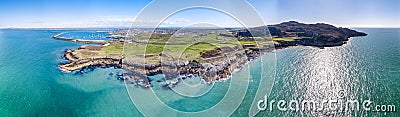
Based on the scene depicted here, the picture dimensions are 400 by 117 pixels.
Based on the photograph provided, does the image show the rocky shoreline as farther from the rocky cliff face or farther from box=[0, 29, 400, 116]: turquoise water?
the rocky cliff face

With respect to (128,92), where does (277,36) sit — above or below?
above

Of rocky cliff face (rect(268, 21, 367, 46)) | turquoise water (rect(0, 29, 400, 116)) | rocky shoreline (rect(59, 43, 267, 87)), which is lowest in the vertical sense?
turquoise water (rect(0, 29, 400, 116))

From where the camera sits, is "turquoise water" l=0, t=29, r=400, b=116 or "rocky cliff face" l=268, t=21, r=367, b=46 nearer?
"turquoise water" l=0, t=29, r=400, b=116

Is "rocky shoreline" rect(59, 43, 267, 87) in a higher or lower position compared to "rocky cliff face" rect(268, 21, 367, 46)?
lower

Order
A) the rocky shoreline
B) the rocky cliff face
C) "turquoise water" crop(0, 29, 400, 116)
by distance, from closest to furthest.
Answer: "turquoise water" crop(0, 29, 400, 116), the rocky shoreline, the rocky cliff face

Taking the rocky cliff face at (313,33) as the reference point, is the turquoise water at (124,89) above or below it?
below

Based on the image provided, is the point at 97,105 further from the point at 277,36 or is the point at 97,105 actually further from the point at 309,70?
the point at 277,36

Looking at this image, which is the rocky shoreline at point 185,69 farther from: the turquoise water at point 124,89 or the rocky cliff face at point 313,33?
the rocky cliff face at point 313,33

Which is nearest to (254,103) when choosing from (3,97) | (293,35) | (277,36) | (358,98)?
(358,98)

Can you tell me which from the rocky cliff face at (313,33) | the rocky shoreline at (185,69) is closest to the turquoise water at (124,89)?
the rocky shoreline at (185,69)

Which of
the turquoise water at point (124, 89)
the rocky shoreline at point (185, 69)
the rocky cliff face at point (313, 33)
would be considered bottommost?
the turquoise water at point (124, 89)

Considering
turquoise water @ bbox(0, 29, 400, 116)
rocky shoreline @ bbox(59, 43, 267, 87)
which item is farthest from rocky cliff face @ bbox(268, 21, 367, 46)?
rocky shoreline @ bbox(59, 43, 267, 87)
